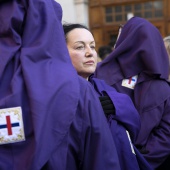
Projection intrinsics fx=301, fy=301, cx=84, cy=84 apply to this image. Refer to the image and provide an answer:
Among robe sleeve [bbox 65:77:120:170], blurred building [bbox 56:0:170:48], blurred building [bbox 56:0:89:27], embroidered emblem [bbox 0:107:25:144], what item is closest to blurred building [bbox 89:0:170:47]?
blurred building [bbox 56:0:170:48]

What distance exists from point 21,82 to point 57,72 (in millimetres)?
121

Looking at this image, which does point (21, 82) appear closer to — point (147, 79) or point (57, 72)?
point (57, 72)

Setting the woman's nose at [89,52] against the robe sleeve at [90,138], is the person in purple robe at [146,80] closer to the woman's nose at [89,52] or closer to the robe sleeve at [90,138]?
the woman's nose at [89,52]

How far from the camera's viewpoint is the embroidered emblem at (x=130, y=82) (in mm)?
2070

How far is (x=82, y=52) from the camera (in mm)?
1597

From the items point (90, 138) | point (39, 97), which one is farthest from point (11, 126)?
point (90, 138)

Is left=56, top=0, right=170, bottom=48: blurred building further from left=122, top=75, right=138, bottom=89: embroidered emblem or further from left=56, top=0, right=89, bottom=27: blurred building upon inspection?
left=122, top=75, right=138, bottom=89: embroidered emblem

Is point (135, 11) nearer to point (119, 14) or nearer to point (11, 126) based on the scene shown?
point (119, 14)

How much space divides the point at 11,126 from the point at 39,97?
0.44ft

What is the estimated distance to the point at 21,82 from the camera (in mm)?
967

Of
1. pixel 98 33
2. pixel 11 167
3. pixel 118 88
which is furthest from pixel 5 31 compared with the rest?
pixel 98 33

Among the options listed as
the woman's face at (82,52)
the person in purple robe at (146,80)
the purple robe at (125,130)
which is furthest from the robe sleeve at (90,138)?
the person in purple robe at (146,80)

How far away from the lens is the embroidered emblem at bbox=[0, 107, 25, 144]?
0.95 metres

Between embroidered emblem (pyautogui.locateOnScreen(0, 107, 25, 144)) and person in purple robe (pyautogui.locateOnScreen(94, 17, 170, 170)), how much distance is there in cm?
113
